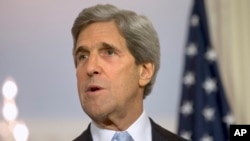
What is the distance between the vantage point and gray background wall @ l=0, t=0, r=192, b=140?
236cm

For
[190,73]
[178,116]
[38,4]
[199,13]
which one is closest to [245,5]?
[199,13]

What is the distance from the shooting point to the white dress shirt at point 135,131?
1.67 metres

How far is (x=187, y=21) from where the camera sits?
2.58 meters

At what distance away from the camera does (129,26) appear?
5.53 ft

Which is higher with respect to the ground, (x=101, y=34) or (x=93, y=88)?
(x=101, y=34)

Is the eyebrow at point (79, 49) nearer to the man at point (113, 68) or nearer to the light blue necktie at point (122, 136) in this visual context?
the man at point (113, 68)

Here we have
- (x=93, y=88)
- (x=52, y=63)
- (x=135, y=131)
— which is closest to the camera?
(x=93, y=88)

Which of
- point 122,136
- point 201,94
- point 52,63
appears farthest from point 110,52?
point 201,94

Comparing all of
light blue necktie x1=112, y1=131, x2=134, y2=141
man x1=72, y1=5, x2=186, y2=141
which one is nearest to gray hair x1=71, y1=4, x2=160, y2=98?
man x1=72, y1=5, x2=186, y2=141

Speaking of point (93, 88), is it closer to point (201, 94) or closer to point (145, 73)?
point (145, 73)

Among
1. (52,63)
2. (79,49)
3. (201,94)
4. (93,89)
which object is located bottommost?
(201,94)

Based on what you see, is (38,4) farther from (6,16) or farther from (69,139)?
(69,139)

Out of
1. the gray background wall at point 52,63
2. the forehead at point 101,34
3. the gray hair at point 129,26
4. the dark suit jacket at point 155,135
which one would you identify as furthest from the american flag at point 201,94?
the forehead at point 101,34

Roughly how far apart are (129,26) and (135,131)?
0.36 metres
